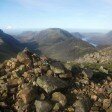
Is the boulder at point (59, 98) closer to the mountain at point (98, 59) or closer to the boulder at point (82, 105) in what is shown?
the boulder at point (82, 105)

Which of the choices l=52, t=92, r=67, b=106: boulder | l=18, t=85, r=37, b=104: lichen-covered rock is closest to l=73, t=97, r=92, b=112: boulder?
l=52, t=92, r=67, b=106: boulder

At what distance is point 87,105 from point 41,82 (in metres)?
5.47

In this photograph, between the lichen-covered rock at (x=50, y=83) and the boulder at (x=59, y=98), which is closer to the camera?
the boulder at (x=59, y=98)

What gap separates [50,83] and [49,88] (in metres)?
0.59

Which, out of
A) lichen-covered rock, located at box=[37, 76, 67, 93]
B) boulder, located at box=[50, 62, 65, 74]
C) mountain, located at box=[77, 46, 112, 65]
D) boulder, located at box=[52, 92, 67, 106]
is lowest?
mountain, located at box=[77, 46, 112, 65]

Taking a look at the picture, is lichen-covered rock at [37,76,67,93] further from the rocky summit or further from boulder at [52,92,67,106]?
boulder at [52,92,67,106]

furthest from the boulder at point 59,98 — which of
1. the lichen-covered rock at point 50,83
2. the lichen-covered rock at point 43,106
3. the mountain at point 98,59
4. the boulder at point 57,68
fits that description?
the mountain at point 98,59

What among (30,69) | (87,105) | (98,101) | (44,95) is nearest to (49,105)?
(44,95)

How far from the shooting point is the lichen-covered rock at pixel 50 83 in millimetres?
27531

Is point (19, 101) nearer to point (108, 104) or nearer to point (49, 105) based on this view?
point (49, 105)

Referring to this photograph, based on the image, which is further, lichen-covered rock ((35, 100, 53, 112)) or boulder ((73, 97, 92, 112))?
boulder ((73, 97, 92, 112))

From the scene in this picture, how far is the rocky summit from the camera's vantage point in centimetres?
2611

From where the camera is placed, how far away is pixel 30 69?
107ft

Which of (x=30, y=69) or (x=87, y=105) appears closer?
(x=87, y=105)
